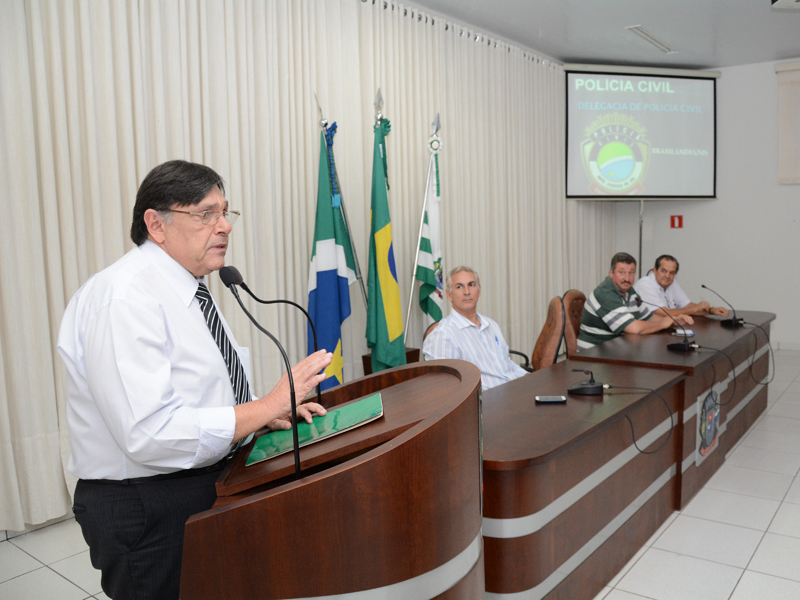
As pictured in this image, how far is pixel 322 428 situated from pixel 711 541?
236 cm

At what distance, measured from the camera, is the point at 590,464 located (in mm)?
2258

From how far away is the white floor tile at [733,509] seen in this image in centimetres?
304

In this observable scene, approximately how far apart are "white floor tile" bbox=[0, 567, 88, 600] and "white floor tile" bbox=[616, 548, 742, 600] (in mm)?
2187

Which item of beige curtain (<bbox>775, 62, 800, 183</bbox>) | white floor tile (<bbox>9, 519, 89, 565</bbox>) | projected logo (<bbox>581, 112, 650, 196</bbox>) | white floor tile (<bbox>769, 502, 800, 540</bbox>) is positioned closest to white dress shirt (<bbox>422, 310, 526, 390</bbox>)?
white floor tile (<bbox>769, 502, 800, 540</bbox>)

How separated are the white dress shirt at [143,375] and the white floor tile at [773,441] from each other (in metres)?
3.92

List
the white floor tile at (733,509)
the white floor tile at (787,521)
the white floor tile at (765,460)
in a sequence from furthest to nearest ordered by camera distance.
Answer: the white floor tile at (765,460) → the white floor tile at (733,509) → the white floor tile at (787,521)

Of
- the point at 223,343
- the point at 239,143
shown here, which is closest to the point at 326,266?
the point at 239,143

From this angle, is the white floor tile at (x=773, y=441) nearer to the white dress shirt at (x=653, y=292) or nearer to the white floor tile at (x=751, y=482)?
the white floor tile at (x=751, y=482)

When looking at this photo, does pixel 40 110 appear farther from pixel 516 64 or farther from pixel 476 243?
pixel 516 64

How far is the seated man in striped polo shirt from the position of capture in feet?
13.6

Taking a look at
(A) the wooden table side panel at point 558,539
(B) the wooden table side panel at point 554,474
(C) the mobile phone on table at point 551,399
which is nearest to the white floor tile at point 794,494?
(A) the wooden table side panel at point 558,539

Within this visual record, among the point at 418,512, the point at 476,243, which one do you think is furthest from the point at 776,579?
the point at 476,243

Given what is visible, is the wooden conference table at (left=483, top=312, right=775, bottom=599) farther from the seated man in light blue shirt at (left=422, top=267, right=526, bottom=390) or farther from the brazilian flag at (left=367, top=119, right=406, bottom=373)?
the brazilian flag at (left=367, top=119, right=406, bottom=373)

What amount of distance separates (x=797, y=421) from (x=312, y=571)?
4644 mm
